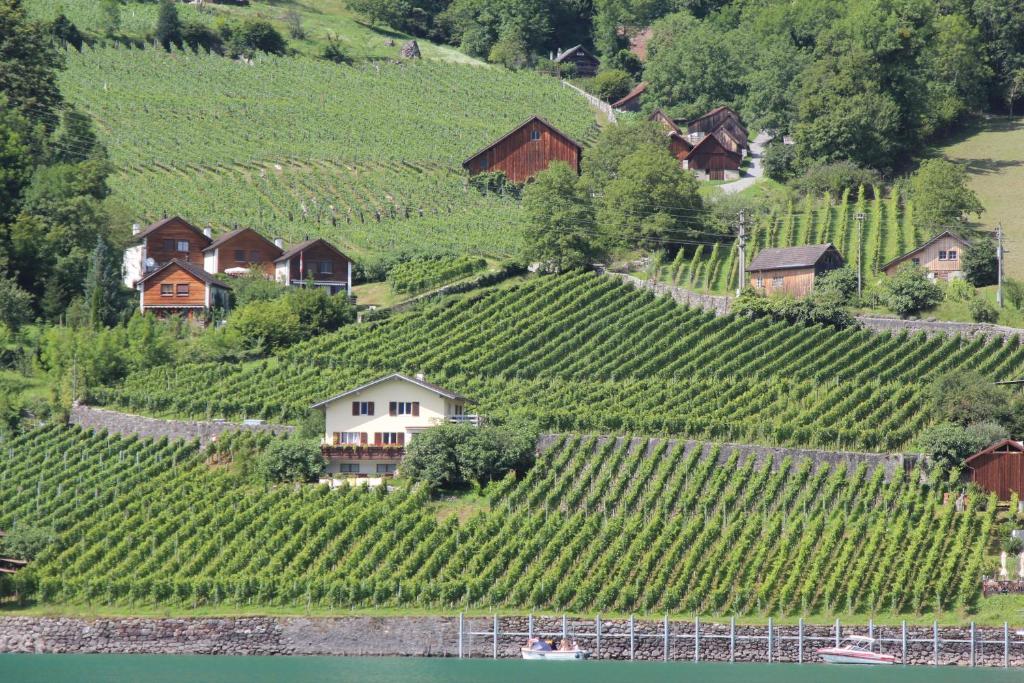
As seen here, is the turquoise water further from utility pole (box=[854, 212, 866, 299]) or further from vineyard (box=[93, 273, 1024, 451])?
utility pole (box=[854, 212, 866, 299])

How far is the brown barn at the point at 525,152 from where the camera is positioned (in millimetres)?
130375

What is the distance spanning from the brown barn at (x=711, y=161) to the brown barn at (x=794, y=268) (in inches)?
1189

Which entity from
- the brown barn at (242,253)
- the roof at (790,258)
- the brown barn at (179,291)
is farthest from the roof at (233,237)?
the roof at (790,258)

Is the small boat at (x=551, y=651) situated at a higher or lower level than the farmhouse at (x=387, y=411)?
lower

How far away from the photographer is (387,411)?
8631cm

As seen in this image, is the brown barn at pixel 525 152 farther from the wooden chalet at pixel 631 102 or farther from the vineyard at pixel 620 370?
the vineyard at pixel 620 370

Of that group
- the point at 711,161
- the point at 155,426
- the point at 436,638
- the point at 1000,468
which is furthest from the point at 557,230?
the point at 436,638

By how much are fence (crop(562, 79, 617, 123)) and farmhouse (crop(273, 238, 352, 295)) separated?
142 ft

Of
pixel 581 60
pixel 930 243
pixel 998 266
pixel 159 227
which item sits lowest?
pixel 998 266

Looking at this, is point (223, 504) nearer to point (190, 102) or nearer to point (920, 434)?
point (920, 434)

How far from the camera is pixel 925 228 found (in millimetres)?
114875

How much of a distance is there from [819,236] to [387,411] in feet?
118

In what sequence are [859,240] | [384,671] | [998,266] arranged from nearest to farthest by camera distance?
[384,671] < [998,266] < [859,240]

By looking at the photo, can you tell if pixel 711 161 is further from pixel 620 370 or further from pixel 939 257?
pixel 620 370
